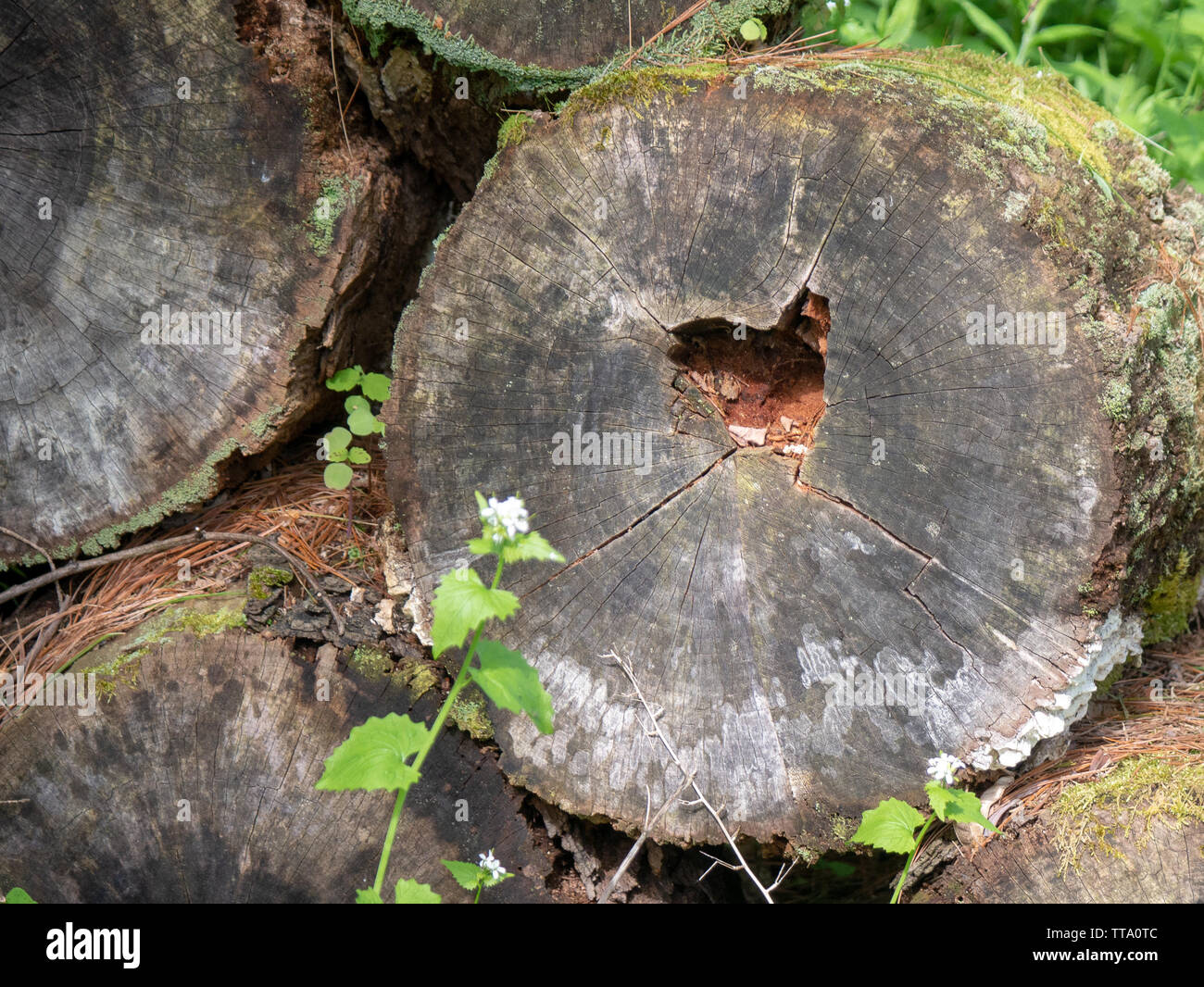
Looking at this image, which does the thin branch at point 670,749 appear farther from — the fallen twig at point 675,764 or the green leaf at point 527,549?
the green leaf at point 527,549

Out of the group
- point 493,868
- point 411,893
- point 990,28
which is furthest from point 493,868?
point 990,28

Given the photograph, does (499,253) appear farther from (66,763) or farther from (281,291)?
(66,763)

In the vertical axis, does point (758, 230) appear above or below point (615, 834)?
above

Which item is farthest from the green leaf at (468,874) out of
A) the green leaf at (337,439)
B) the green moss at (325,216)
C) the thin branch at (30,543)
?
the green moss at (325,216)

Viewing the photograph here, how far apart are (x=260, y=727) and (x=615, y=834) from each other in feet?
2.93

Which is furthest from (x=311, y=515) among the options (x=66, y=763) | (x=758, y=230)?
(x=758, y=230)

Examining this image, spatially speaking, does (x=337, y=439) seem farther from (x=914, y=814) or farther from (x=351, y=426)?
(x=914, y=814)

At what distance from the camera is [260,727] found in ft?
6.93

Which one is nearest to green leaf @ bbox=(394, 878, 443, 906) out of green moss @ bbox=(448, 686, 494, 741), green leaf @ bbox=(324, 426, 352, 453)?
green moss @ bbox=(448, 686, 494, 741)

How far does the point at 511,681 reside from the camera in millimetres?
1522

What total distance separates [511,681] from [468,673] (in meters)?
0.08

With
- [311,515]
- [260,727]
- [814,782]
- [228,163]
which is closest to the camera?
[814,782]

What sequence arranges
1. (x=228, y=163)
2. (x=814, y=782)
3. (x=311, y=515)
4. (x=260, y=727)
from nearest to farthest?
(x=814, y=782), (x=260, y=727), (x=228, y=163), (x=311, y=515)

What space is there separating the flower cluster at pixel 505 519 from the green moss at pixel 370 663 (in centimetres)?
88
